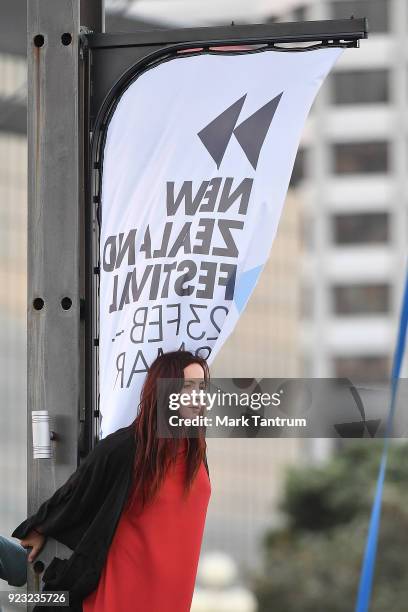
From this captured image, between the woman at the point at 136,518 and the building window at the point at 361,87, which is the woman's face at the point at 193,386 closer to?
the woman at the point at 136,518

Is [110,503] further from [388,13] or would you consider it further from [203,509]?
[388,13]

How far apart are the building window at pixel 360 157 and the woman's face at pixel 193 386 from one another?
89.2 meters

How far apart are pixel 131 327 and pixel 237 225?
1.60 ft

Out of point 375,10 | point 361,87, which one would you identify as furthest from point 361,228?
point 375,10

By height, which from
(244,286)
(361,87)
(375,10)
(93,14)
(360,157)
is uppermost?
(375,10)

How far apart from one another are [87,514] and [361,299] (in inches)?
3477

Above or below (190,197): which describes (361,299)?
above

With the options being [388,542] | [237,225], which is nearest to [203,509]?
[237,225]

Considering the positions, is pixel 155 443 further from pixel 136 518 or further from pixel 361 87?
pixel 361 87

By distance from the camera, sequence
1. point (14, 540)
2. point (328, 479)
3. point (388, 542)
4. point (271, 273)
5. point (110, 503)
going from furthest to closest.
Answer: point (271, 273), point (328, 479), point (388, 542), point (14, 540), point (110, 503)

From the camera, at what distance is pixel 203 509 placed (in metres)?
4.61

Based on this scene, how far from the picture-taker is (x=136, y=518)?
14.8 ft

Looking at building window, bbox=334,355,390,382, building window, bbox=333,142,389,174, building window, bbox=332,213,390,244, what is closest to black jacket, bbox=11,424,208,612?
building window, bbox=334,355,390,382

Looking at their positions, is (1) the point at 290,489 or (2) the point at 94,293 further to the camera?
(1) the point at 290,489
